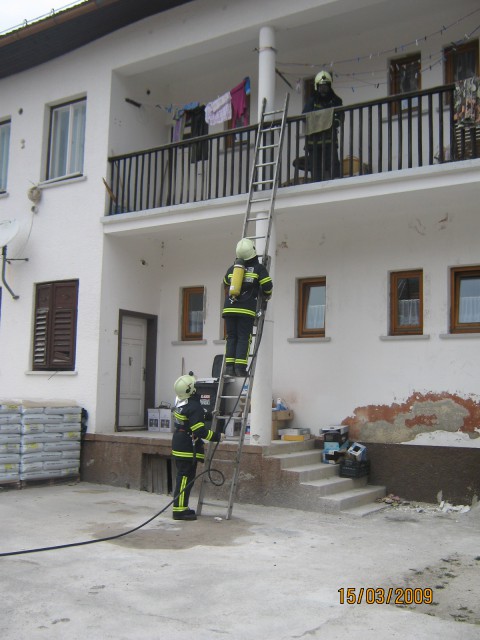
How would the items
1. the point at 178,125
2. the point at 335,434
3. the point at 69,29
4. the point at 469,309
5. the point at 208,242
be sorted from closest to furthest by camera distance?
1. the point at 469,309
2. the point at 335,434
3. the point at 69,29
4. the point at 208,242
5. the point at 178,125

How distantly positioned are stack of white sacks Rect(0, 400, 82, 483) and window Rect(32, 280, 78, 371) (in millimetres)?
989

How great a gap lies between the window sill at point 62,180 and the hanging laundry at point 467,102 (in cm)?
677

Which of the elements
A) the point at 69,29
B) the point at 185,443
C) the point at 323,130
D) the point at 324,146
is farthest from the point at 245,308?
the point at 69,29

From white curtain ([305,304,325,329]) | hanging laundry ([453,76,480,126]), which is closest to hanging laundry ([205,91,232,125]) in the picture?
white curtain ([305,304,325,329])

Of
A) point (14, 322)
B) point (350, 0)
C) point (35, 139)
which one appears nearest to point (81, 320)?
point (14, 322)

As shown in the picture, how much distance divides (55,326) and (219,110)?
490 cm

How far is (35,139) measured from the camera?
1358 centimetres

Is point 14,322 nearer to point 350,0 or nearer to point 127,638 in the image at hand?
point 350,0

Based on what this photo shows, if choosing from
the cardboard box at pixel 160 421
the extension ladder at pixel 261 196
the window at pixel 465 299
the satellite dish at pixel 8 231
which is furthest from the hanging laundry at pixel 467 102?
the satellite dish at pixel 8 231

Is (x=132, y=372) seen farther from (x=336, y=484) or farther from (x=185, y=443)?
(x=336, y=484)

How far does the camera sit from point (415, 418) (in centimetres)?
1021

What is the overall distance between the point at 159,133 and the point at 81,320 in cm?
414

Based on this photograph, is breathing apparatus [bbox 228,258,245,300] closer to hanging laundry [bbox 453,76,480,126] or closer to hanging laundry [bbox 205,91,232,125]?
hanging laundry [bbox 453,76,480,126]

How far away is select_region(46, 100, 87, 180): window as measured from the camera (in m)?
13.2
